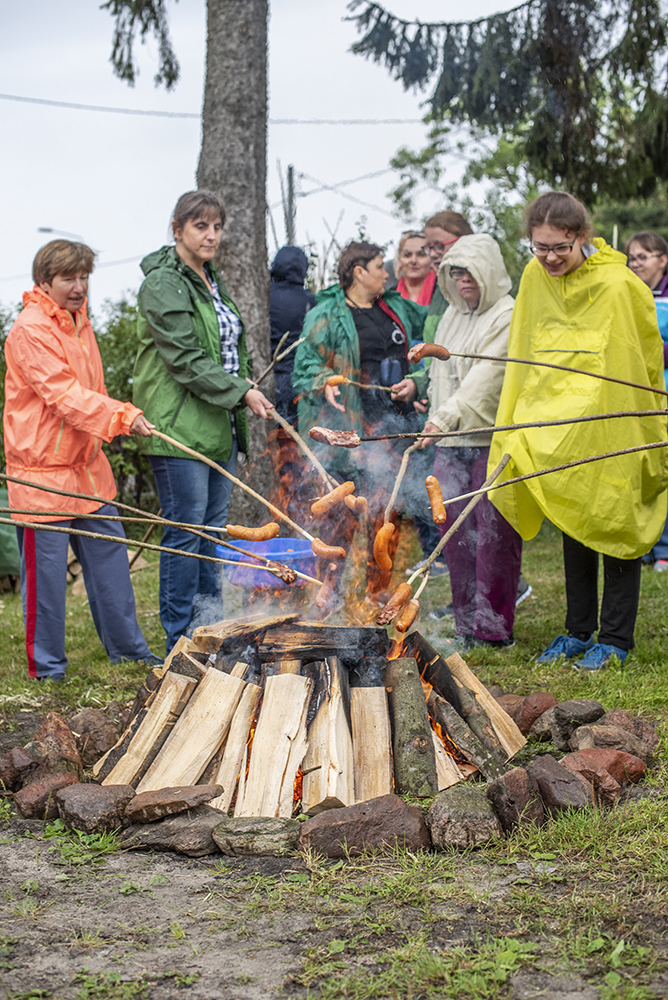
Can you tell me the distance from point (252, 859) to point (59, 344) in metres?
2.89

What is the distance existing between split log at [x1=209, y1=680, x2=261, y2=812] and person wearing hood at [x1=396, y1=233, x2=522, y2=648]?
1.81 meters

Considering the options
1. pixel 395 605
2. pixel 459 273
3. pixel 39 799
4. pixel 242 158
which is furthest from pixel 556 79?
pixel 39 799

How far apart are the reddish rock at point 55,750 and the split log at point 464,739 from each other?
1304 millimetres

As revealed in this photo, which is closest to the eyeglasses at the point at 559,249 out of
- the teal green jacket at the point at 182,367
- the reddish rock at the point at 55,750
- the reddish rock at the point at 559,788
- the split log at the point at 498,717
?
the teal green jacket at the point at 182,367

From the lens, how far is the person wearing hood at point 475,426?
4586 millimetres

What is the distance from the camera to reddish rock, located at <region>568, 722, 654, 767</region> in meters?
3.08

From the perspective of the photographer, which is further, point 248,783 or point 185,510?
point 185,510

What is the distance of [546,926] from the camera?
81.7 inches

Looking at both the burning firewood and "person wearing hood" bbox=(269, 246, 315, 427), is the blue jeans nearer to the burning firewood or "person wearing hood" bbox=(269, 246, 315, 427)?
the burning firewood

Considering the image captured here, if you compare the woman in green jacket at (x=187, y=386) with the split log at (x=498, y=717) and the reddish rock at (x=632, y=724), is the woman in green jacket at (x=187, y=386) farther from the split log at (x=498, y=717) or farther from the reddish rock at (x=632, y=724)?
the reddish rock at (x=632, y=724)

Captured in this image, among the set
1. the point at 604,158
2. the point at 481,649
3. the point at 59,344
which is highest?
the point at 604,158

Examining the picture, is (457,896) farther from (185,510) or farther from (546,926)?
(185,510)

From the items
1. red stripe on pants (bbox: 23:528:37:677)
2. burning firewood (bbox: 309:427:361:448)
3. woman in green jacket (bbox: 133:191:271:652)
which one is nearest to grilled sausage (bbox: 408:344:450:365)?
burning firewood (bbox: 309:427:361:448)

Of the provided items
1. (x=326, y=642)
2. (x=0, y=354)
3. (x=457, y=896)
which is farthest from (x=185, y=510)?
(x=0, y=354)
